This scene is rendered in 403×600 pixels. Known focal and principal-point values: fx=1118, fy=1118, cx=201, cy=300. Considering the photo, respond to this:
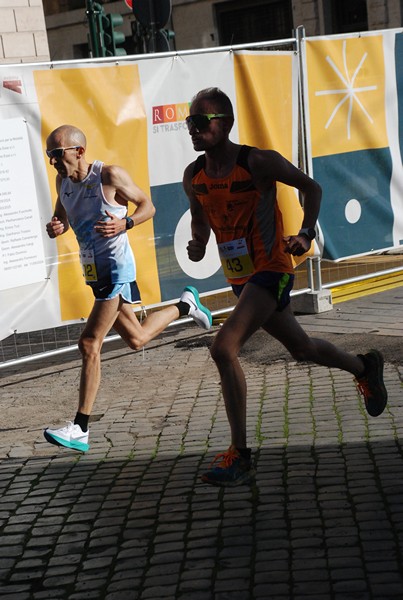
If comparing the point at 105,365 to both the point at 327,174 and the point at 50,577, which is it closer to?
the point at 327,174

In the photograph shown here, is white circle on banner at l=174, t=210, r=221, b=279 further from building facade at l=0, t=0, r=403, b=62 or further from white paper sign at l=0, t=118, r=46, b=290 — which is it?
building facade at l=0, t=0, r=403, b=62

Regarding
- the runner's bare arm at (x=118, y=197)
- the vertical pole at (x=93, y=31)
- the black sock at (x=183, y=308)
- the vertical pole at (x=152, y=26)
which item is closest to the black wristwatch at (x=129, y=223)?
the runner's bare arm at (x=118, y=197)

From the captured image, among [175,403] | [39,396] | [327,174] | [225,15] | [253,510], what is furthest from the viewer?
[225,15]

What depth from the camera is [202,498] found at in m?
5.38

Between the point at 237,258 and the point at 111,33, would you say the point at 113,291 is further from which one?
the point at 111,33

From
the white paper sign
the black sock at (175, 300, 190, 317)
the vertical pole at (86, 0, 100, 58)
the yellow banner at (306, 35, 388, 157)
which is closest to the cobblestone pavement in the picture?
the black sock at (175, 300, 190, 317)

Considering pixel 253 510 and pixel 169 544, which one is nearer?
pixel 169 544

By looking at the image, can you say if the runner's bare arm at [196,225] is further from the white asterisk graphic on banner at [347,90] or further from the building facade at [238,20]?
the building facade at [238,20]

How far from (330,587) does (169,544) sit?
0.88m

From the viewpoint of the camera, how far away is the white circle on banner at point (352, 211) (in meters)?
10.3

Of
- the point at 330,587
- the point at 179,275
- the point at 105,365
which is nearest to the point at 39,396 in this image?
the point at 105,365

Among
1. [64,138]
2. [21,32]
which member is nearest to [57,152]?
[64,138]

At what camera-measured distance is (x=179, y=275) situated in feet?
30.3

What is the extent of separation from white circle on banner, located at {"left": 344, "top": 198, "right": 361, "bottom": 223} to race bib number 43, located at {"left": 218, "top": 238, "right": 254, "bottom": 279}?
4589 millimetres
